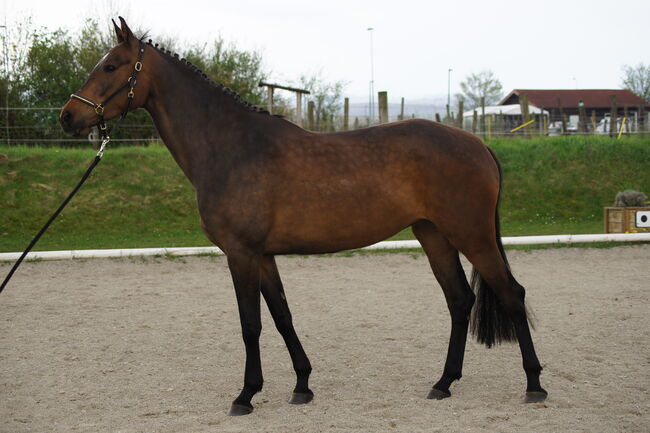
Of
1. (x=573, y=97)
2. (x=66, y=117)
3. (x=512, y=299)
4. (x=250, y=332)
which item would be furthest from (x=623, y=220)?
(x=573, y=97)

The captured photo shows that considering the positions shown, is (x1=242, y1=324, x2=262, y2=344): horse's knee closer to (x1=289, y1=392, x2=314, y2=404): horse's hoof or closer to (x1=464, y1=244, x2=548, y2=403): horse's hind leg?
(x1=289, y1=392, x2=314, y2=404): horse's hoof

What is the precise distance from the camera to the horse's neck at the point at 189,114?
4.06m

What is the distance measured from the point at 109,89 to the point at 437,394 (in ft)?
9.13

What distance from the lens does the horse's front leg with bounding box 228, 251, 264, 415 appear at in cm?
386

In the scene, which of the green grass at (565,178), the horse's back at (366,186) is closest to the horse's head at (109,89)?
the horse's back at (366,186)

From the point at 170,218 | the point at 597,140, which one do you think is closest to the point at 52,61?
the point at 170,218

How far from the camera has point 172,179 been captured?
1484cm

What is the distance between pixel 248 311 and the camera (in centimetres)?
395

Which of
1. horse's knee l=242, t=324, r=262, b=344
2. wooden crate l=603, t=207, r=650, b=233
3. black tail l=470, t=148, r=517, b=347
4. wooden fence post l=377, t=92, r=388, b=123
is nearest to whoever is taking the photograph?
horse's knee l=242, t=324, r=262, b=344

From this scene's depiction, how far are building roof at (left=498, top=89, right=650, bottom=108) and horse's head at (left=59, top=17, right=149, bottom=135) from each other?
4890cm

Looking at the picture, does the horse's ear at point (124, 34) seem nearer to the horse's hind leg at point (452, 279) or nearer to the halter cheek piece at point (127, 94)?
the halter cheek piece at point (127, 94)

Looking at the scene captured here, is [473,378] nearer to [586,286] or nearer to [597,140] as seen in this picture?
[586,286]

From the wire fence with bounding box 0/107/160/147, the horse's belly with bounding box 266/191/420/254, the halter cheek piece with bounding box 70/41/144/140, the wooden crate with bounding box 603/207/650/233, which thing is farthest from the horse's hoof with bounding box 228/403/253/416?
the wire fence with bounding box 0/107/160/147

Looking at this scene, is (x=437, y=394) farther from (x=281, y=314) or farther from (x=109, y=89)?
(x=109, y=89)
